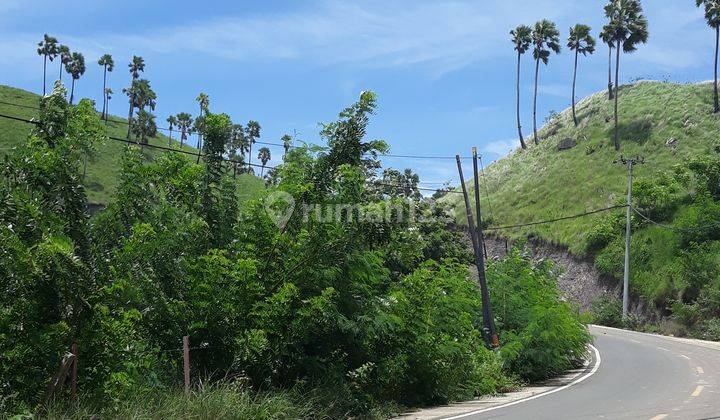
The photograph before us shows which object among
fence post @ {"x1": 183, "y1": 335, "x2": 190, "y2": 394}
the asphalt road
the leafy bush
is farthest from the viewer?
the leafy bush

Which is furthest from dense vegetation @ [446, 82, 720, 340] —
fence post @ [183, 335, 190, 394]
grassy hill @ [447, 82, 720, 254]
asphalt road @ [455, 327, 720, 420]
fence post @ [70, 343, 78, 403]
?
fence post @ [70, 343, 78, 403]

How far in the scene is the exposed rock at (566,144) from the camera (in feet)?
263

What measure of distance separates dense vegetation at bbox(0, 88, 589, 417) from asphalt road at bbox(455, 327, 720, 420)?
2467 millimetres

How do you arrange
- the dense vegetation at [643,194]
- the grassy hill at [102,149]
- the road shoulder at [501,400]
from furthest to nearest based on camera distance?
the grassy hill at [102,149] < the dense vegetation at [643,194] < the road shoulder at [501,400]

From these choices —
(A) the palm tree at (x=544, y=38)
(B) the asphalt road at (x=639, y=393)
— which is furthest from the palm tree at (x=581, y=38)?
(B) the asphalt road at (x=639, y=393)

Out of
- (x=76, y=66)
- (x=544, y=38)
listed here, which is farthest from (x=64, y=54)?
(x=544, y=38)

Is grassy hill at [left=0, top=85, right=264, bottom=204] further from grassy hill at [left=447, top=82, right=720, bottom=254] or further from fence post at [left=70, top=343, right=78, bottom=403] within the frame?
fence post at [left=70, top=343, right=78, bottom=403]

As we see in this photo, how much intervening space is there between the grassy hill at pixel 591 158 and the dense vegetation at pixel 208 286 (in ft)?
154

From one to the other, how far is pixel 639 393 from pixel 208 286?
1000cm

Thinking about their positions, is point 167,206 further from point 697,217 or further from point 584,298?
point 584,298

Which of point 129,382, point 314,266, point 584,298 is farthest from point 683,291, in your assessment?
point 129,382

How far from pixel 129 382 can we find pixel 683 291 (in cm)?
4152

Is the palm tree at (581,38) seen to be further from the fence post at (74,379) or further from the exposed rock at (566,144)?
the fence post at (74,379)

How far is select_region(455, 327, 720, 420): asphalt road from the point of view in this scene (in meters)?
12.5
